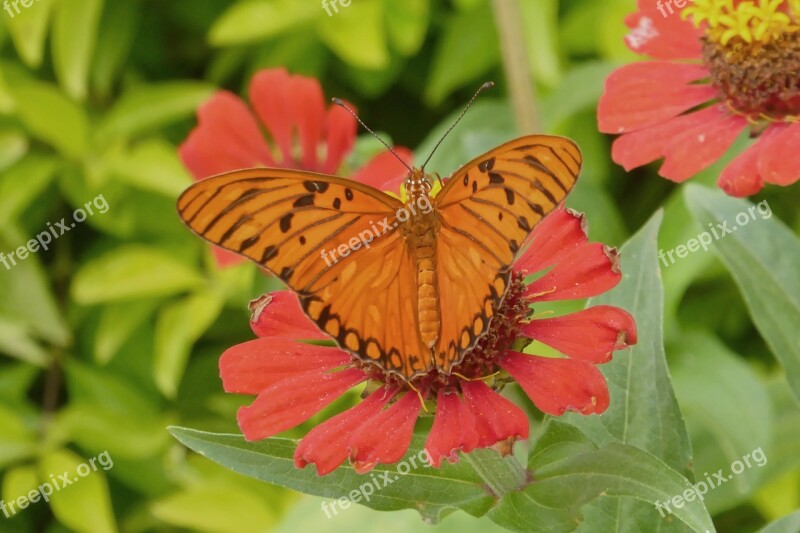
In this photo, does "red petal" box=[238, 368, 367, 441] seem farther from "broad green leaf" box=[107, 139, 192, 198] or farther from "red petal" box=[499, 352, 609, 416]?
"broad green leaf" box=[107, 139, 192, 198]

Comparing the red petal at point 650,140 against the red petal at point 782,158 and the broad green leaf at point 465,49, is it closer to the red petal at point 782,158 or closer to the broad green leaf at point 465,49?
the red petal at point 782,158

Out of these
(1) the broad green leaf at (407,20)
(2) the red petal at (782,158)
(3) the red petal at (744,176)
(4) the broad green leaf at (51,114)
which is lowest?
(3) the red petal at (744,176)

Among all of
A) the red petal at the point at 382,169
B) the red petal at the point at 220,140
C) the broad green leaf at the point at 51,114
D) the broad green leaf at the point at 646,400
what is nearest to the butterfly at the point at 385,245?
the broad green leaf at the point at 646,400

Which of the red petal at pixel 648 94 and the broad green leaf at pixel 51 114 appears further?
the broad green leaf at pixel 51 114

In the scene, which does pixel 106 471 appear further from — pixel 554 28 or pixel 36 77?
pixel 554 28

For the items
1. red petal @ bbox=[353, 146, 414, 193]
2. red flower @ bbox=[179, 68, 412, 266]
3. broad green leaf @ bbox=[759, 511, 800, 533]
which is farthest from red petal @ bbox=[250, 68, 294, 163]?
broad green leaf @ bbox=[759, 511, 800, 533]

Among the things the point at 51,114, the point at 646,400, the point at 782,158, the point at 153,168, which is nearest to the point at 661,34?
the point at 782,158

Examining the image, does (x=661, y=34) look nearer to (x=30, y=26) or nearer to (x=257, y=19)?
(x=257, y=19)
